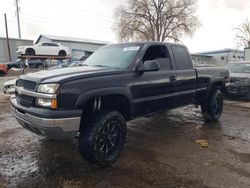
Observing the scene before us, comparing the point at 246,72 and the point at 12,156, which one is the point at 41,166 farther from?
the point at 246,72

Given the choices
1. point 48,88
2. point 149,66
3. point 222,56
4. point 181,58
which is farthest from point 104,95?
point 222,56

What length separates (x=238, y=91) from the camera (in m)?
10.0

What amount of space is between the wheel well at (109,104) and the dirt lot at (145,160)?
76 cm

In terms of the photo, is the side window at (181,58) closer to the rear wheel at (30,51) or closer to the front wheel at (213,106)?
the front wheel at (213,106)

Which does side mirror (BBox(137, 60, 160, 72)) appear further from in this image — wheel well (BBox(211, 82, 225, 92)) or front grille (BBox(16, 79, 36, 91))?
wheel well (BBox(211, 82, 225, 92))

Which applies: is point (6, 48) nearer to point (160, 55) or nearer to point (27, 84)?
point (160, 55)

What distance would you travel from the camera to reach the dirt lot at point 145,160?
3.20 metres

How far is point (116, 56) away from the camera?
4.46 m

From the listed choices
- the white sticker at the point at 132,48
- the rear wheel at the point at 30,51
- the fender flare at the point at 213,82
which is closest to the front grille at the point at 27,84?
the white sticker at the point at 132,48

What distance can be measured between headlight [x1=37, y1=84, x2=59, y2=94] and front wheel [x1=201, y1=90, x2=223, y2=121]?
4.27m

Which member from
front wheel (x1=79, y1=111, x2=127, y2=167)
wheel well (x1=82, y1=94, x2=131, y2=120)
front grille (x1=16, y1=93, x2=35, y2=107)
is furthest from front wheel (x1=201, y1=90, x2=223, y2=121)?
front grille (x1=16, y1=93, x2=35, y2=107)

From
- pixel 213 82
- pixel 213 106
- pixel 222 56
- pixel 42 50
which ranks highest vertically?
pixel 42 50

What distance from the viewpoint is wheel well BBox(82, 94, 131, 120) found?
3.57m

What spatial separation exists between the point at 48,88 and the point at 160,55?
2461mm
